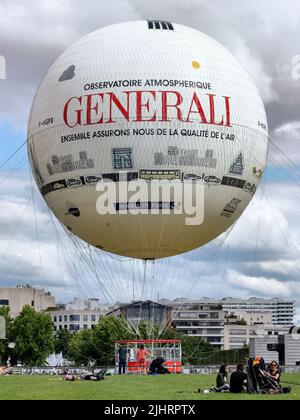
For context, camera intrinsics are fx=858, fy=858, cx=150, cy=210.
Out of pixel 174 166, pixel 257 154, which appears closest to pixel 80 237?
pixel 174 166

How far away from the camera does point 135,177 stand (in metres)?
36.8

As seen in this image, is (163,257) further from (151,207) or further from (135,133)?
(135,133)

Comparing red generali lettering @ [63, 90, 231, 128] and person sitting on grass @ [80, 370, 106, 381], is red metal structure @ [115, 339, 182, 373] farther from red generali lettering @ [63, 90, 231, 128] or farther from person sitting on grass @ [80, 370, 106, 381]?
red generali lettering @ [63, 90, 231, 128]

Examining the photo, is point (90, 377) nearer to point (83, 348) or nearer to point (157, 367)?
point (157, 367)

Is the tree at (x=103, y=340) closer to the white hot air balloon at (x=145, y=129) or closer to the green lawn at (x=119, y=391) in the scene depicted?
the white hot air balloon at (x=145, y=129)

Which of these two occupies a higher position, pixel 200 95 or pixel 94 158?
pixel 200 95

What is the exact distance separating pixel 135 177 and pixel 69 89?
4890 mm

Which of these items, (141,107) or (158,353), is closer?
(141,107)

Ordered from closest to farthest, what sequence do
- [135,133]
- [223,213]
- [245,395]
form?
[245,395] < [135,133] < [223,213]

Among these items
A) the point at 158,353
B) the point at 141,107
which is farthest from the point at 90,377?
the point at 158,353

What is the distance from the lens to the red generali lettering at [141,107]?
36.3m

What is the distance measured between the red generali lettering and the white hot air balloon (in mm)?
42
